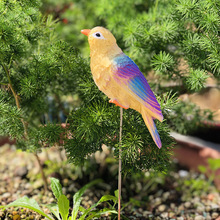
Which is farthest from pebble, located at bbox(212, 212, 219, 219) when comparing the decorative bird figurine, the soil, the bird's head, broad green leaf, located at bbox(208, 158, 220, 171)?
the bird's head

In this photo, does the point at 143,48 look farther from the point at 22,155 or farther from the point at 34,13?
the point at 22,155

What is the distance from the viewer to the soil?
1271 millimetres

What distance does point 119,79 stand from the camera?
794mm

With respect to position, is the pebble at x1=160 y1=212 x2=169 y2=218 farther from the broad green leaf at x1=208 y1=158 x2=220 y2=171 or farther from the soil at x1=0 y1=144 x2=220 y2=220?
the broad green leaf at x1=208 y1=158 x2=220 y2=171

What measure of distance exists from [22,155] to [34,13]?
108cm

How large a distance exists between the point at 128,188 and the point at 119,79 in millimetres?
816

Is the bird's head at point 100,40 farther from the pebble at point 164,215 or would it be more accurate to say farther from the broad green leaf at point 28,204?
the pebble at point 164,215

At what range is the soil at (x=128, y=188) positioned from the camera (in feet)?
4.17

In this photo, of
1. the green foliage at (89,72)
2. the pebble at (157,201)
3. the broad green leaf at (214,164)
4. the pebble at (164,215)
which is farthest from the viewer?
the broad green leaf at (214,164)

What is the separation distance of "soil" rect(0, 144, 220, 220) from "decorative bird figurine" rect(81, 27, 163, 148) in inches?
20.7

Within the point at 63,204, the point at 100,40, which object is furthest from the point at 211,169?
the point at 100,40

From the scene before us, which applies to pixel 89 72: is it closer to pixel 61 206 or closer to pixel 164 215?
pixel 61 206

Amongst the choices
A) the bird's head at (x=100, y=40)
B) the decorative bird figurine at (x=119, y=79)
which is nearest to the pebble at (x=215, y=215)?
the decorative bird figurine at (x=119, y=79)

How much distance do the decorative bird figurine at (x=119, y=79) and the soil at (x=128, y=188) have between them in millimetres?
A: 527
